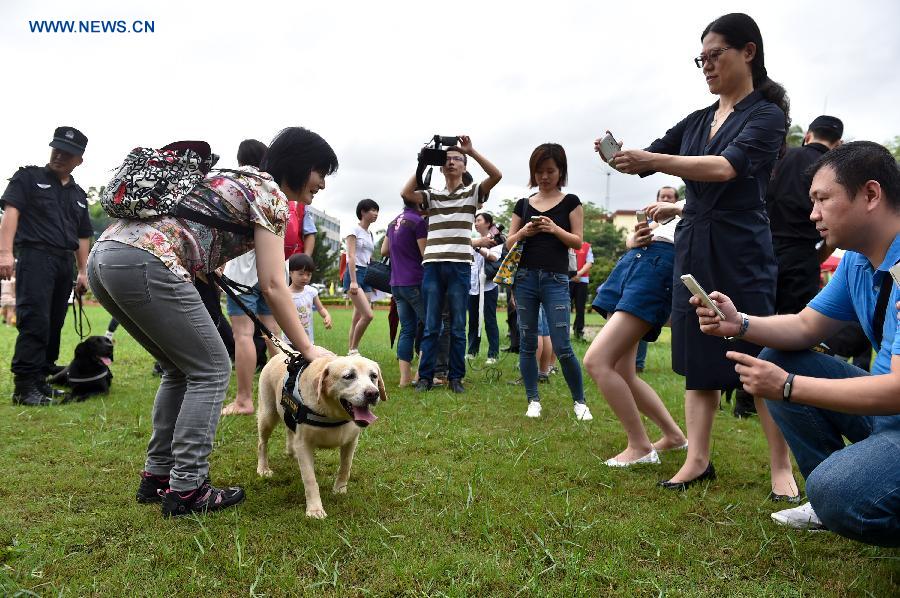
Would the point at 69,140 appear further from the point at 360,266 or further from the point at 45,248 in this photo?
the point at 360,266

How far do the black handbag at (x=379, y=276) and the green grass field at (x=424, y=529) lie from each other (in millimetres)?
3522

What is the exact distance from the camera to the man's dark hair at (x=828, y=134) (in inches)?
195

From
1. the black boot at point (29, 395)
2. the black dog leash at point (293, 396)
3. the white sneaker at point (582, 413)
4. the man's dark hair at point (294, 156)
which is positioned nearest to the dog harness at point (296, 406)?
the black dog leash at point (293, 396)

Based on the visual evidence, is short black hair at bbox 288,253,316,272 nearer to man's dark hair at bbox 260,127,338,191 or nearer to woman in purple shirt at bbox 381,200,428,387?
woman in purple shirt at bbox 381,200,428,387

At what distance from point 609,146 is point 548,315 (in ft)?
7.39

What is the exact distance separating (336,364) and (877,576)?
8.21ft

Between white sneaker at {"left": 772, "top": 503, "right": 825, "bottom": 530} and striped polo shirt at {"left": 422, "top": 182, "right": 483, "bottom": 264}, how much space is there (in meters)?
4.05

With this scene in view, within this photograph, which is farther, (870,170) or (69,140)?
(69,140)

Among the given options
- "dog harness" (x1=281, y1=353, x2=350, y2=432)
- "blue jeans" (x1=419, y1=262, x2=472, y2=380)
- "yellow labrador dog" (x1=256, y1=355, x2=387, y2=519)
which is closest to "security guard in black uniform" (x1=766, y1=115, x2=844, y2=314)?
"blue jeans" (x1=419, y1=262, x2=472, y2=380)

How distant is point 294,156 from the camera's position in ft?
10.3

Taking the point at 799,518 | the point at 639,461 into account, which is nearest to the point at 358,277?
the point at 639,461

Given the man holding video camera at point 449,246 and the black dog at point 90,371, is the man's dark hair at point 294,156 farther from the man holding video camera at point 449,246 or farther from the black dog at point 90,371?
the black dog at point 90,371

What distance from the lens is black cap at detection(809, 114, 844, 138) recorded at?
4.93 metres

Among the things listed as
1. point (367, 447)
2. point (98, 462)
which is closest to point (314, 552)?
point (367, 447)
